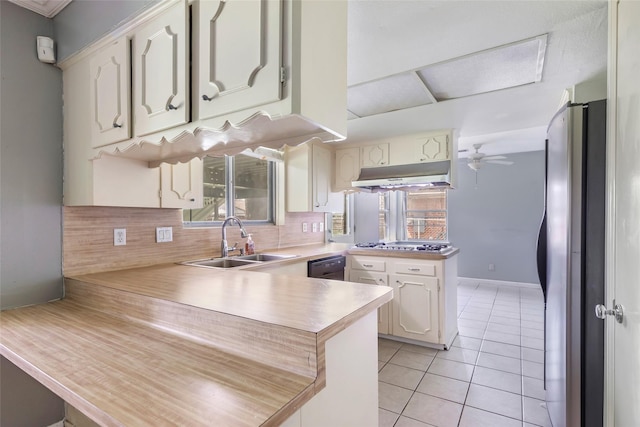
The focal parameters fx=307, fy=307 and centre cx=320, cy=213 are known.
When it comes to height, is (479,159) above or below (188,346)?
above

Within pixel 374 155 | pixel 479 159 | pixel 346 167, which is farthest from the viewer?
pixel 479 159

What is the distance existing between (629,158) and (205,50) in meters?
1.63

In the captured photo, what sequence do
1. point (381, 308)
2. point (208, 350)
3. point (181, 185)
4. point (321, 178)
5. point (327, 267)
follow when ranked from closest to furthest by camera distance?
point (208, 350) < point (181, 185) < point (327, 267) < point (381, 308) < point (321, 178)

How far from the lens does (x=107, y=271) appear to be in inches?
72.9

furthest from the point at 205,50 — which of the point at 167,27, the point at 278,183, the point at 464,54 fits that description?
the point at 278,183

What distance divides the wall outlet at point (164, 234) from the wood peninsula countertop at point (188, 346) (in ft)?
1.98

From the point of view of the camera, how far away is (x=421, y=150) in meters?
3.45

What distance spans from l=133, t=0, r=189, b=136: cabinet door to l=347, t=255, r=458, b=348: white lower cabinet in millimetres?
2334

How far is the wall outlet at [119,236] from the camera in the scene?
192 centimetres

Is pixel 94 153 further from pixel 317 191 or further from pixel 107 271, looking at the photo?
pixel 317 191

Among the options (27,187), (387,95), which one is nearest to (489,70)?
(387,95)

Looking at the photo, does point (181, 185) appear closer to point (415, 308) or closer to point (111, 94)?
point (111, 94)

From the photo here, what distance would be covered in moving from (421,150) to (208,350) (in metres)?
3.08

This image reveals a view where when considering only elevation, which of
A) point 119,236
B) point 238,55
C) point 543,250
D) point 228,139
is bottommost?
point 543,250
